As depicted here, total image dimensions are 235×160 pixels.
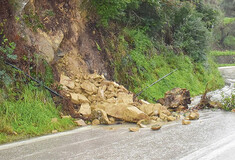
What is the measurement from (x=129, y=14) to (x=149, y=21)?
1.45 meters

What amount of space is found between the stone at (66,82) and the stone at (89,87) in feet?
1.13

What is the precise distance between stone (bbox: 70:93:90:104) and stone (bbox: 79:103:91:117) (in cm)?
13

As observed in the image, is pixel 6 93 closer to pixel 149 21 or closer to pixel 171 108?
pixel 171 108

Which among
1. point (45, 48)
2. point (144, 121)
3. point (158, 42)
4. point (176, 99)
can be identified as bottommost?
point (176, 99)

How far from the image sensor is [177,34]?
1911 centimetres

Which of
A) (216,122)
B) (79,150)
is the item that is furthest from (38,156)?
(216,122)

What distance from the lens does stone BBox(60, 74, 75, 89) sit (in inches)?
368

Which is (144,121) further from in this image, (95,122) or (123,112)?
(95,122)

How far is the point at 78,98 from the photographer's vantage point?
9.14 m

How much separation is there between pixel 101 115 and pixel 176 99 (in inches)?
151

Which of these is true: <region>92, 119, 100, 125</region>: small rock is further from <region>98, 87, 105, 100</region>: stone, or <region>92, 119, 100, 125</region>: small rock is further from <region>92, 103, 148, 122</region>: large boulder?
<region>98, 87, 105, 100</region>: stone

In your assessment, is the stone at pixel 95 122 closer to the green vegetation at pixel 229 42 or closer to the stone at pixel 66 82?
the stone at pixel 66 82

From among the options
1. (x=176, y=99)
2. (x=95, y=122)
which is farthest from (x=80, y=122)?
(x=176, y=99)

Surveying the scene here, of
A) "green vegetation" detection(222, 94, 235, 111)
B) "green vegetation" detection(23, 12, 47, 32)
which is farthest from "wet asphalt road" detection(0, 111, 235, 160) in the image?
"green vegetation" detection(23, 12, 47, 32)
